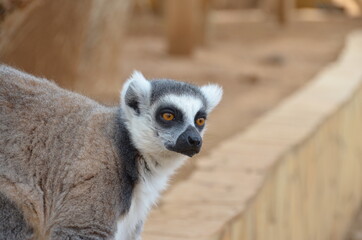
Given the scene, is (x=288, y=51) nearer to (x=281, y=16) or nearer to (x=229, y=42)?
(x=229, y=42)

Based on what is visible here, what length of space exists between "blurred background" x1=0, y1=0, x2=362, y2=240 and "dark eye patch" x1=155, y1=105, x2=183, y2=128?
55.3 inches

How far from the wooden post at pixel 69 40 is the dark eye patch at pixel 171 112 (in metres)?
2.02

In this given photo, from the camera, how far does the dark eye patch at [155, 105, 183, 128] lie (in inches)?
152

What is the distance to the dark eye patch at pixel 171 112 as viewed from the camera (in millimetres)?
3867

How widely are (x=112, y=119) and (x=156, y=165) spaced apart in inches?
11.8

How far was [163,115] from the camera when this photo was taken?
3906 mm

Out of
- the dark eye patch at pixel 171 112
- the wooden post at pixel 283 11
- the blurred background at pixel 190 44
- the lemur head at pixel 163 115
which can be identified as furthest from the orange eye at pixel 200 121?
the wooden post at pixel 283 11

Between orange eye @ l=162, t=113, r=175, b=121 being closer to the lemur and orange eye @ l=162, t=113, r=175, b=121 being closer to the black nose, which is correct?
the lemur

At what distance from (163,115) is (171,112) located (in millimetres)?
46

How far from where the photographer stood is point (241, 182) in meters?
5.35

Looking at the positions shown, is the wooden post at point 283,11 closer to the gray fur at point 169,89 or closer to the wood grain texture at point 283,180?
the wood grain texture at point 283,180

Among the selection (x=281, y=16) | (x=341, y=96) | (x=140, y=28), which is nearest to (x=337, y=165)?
(x=341, y=96)

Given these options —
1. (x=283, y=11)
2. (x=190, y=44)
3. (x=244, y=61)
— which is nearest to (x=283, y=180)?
(x=190, y=44)

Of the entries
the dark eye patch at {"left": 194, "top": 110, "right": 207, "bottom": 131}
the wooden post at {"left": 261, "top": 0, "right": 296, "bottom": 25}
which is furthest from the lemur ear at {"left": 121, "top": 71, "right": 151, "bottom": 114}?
the wooden post at {"left": 261, "top": 0, "right": 296, "bottom": 25}
